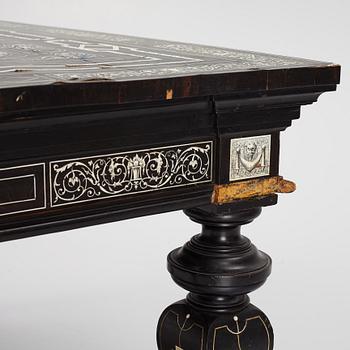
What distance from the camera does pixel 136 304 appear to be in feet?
11.0

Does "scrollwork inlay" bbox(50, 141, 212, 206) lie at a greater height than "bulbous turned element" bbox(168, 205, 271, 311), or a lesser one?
greater

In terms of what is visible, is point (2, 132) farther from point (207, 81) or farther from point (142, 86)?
point (207, 81)

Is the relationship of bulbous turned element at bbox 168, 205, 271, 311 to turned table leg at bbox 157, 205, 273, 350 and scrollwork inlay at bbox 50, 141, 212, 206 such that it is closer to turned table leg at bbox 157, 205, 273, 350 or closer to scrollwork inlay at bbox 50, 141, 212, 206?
turned table leg at bbox 157, 205, 273, 350

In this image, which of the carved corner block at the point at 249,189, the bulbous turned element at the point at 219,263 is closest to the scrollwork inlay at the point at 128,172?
the carved corner block at the point at 249,189

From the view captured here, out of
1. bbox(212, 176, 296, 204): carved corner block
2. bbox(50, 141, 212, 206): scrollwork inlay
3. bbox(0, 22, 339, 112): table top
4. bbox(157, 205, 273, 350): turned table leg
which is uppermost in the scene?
bbox(0, 22, 339, 112): table top

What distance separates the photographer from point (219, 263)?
93.6 inches

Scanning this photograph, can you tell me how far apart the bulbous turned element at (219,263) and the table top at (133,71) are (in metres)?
0.30

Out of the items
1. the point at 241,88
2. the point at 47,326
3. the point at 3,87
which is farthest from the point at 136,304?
the point at 3,87

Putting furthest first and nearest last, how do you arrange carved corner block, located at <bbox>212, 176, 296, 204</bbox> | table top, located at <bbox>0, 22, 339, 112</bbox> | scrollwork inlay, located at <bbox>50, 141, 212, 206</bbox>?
1. carved corner block, located at <bbox>212, 176, 296, 204</bbox>
2. scrollwork inlay, located at <bbox>50, 141, 212, 206</bbox>
3. table top, located at <bbox>0, 22, 339, 112</bbox>

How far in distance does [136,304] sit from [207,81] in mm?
1355

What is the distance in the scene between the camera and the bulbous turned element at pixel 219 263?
2365 mm

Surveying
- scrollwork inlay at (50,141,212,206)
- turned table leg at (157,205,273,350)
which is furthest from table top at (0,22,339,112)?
turned table leg at (157,205,273,350)

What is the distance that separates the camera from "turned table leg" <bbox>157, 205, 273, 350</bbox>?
2.37 metres

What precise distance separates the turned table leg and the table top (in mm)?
294
